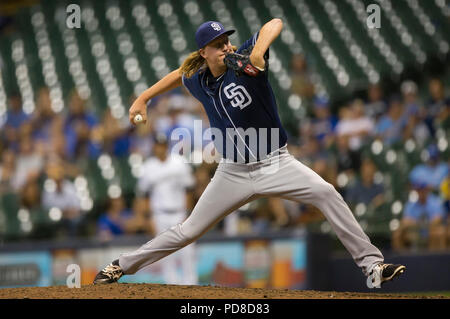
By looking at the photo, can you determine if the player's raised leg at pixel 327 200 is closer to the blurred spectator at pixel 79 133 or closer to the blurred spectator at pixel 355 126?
the blurred spectator at pixel 355 126

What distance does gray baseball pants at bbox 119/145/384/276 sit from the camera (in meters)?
4.78

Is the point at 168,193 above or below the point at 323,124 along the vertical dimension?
below

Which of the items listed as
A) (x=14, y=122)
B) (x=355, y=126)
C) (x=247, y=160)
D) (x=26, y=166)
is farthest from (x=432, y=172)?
(x=14, y=122)

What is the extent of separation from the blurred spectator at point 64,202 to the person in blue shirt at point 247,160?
530 cm

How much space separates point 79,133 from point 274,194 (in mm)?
7156

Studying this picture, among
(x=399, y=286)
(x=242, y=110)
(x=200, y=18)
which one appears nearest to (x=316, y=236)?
(x=399, y=286)

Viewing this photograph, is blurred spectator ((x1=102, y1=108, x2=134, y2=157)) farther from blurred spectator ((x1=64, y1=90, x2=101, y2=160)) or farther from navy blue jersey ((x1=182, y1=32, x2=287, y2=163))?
navy blue jersey ((x1=182, y1=32, x2=287, y2=163))

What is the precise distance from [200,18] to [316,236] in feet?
25.8

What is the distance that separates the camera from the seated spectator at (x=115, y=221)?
9.73 meters

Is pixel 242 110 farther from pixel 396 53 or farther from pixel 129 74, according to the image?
pixel 129 74

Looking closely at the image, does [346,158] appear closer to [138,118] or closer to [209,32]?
[138,118]

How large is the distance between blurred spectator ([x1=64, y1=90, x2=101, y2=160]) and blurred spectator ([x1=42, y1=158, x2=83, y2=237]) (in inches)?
41.5

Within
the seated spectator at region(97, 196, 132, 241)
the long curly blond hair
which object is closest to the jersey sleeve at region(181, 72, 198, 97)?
the long curly blond hair

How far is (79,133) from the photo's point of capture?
453 inches
